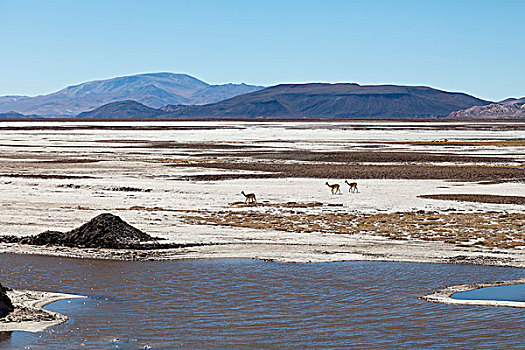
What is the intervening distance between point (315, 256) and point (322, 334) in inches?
207

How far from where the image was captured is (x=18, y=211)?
2092 centimetres

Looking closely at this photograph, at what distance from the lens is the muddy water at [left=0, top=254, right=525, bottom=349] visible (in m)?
9.40

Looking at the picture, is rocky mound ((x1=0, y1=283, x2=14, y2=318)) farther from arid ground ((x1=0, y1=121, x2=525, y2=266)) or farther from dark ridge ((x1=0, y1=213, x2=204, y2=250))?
dark ridge ((x1=0, y1=213, x2=204, y2=250))

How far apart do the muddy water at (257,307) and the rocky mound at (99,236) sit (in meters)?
1.16

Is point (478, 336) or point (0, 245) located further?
point (0, 245)

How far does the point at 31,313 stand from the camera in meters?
10.4

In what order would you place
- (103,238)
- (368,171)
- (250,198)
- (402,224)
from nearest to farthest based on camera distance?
(103,238) → (402,224) → (250,198) → (368,171)

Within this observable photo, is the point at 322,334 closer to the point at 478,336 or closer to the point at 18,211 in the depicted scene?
the point at 478,336

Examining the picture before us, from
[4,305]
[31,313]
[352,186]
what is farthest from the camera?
[352,186]

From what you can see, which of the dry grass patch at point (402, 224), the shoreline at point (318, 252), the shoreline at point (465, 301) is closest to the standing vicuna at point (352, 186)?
the dry grass patch at point (402, 224)

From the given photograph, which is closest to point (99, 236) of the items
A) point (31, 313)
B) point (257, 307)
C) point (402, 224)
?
point (31, 313)

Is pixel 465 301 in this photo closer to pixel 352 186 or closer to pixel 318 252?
pixel 318 252

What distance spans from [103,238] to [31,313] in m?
5.37

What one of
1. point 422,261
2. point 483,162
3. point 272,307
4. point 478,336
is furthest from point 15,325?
point 483,162
